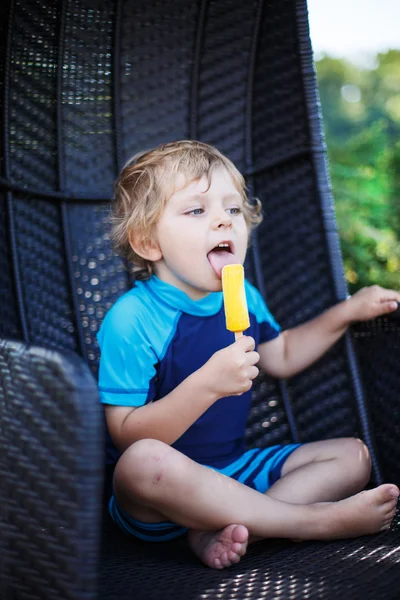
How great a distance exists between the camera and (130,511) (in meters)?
1.49

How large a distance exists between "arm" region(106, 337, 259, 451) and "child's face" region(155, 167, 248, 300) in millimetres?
268

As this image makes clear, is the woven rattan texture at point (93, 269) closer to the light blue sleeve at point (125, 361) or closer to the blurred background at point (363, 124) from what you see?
the light blue sleeve at point (125, 361)

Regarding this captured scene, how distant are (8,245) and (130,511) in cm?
79

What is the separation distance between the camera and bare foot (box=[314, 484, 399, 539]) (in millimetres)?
1435

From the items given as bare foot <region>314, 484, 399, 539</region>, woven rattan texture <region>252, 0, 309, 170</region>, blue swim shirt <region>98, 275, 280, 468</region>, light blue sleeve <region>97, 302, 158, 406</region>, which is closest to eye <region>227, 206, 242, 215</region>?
blue swim shirt <region>98, 275, 280, 468</region>

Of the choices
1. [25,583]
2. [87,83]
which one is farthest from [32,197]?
[25,583]

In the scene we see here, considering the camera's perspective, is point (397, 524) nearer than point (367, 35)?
Yes

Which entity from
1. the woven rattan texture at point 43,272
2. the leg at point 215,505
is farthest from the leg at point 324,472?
the woven rattan texture at point 43,272

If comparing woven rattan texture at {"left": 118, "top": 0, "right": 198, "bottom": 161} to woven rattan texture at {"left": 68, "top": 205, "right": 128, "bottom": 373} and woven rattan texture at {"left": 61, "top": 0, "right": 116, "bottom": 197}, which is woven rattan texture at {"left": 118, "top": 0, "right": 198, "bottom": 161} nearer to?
woven rattan texture at {"left": 61, "top": 0, "right": 116, "bottom": 197}

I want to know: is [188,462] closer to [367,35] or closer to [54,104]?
[54,104]

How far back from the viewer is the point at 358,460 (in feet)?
5.44

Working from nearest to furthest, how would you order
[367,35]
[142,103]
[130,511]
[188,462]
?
1. [188,462]
2. [130,511]
3. [142,103]
4. [367,35]

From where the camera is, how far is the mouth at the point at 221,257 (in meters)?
1.56

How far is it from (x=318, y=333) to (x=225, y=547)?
0.71 m
